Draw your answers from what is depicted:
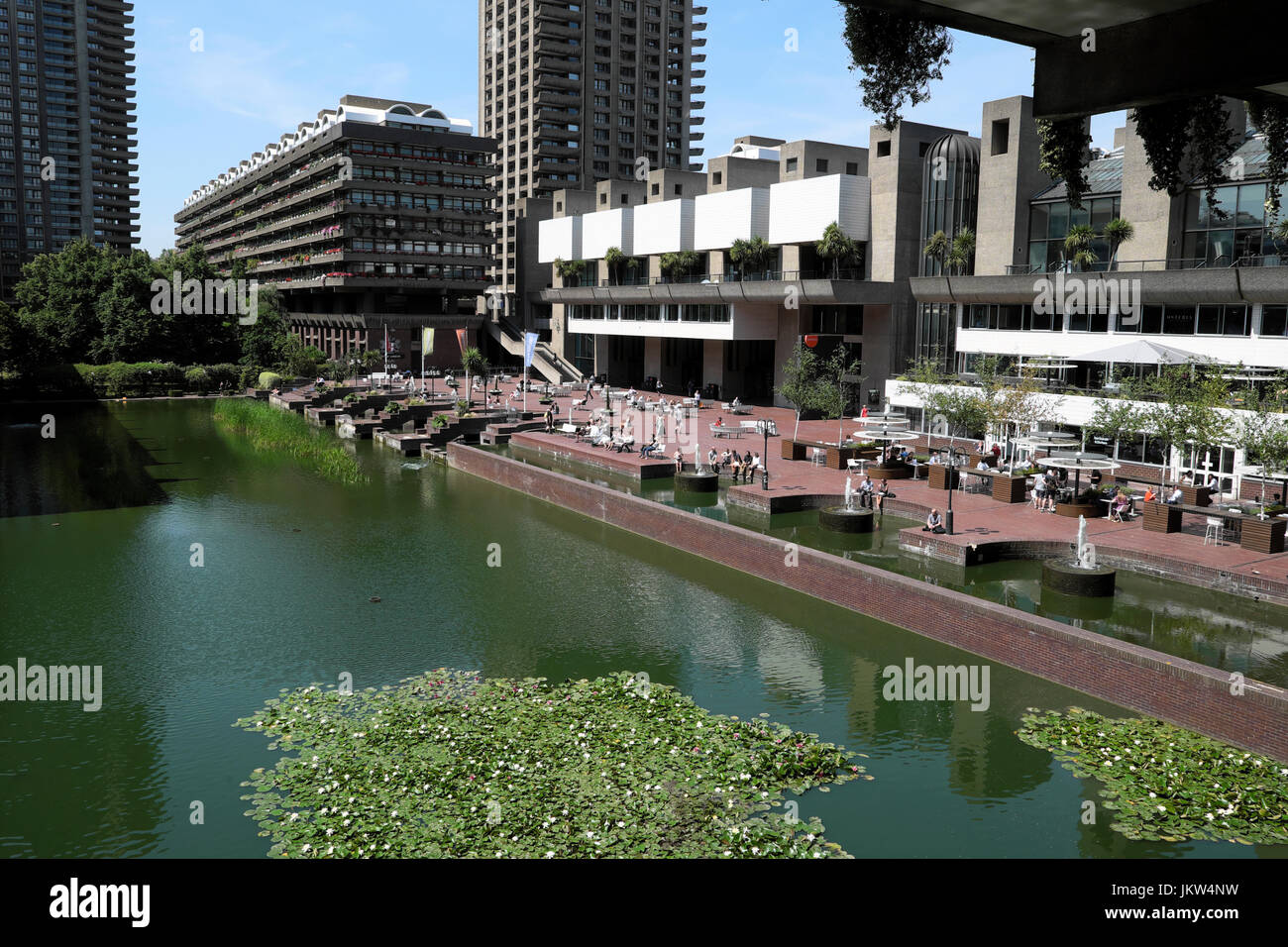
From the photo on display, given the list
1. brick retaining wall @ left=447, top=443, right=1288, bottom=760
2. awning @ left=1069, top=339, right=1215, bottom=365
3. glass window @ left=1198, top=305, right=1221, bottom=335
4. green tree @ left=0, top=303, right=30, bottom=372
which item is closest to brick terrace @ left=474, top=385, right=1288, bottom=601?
brick retaining wall @ left=447, top=443, right=1288, bottom=760

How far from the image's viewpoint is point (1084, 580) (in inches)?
743

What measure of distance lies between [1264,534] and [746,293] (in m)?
33.6

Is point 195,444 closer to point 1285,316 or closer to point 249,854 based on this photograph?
point 249,854

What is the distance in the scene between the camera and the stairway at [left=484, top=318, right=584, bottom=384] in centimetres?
7362

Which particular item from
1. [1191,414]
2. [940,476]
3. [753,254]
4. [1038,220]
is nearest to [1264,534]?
[1191,414]

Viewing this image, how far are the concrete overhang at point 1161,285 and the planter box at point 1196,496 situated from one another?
343 inches

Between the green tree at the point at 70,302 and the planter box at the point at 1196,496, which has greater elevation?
the green tree at the point at 70,302

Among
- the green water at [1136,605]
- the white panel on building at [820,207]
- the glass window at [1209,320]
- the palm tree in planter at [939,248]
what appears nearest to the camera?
the green water at [1136,605]

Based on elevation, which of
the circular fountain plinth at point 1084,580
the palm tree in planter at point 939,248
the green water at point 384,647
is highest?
the palm tree in planter at point 939,248

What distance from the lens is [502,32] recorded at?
369 ft

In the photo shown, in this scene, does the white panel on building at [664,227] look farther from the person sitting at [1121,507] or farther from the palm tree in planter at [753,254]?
the person sitting at [1121,507]

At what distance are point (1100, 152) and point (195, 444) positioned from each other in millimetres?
41850

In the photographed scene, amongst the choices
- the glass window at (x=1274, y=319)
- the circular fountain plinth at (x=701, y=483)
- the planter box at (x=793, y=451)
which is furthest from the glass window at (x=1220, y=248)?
the circular fountain plinth at (x=701, y=483)

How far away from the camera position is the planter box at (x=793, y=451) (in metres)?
34.8
